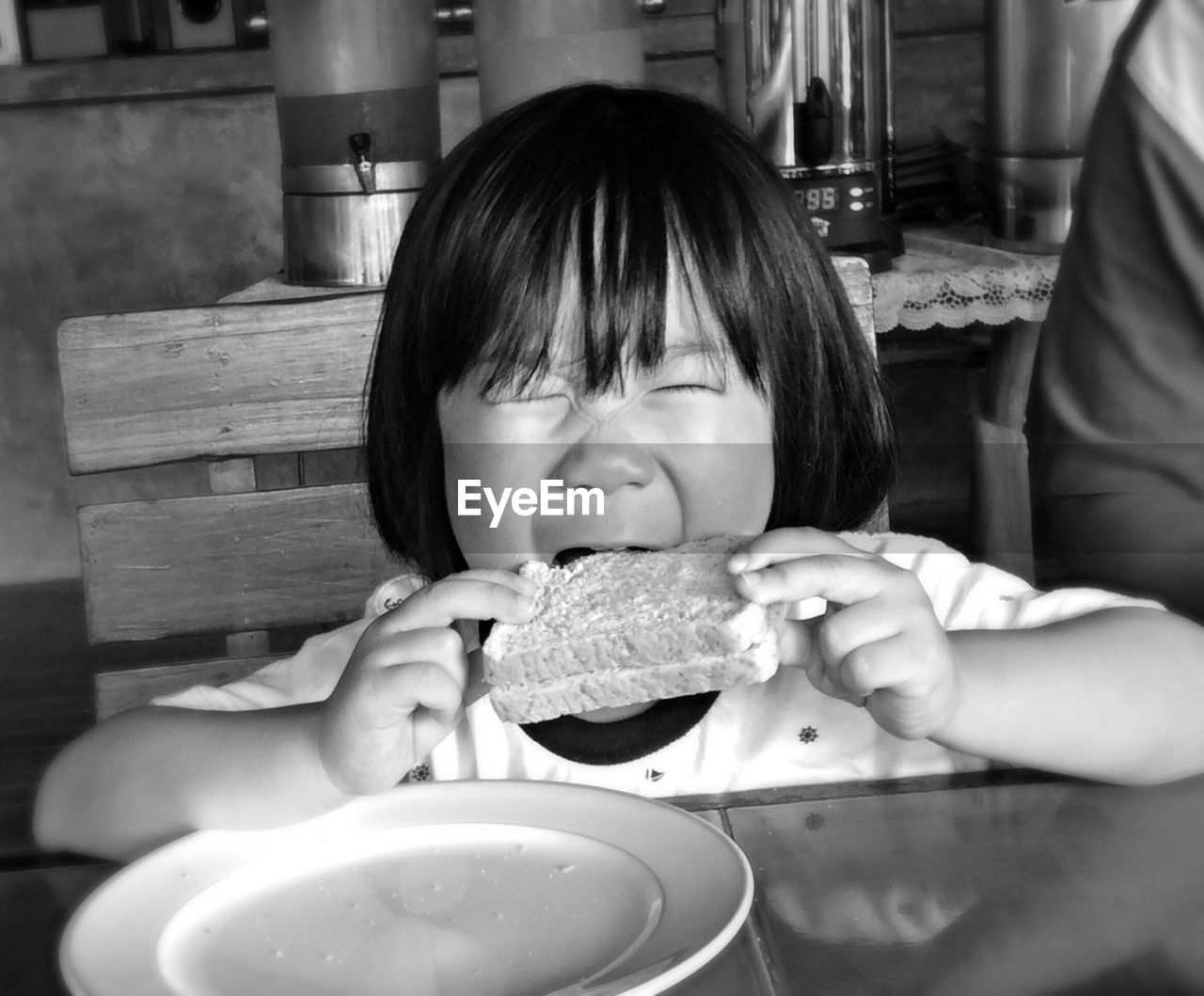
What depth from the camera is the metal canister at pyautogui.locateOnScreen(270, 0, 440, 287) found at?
5.18ft

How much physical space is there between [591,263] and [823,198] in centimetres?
101

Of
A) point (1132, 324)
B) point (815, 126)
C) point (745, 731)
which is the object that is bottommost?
point (745, 731)

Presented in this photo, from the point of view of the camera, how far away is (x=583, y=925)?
51 cm

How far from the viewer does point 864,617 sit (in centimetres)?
62

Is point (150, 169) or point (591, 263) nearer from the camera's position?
point (591, 263)

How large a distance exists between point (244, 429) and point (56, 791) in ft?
1.37

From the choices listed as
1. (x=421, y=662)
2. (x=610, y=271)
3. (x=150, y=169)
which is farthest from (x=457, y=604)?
(x=150, y=169)

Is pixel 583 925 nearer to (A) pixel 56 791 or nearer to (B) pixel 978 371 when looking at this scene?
(A) pixel 56 791

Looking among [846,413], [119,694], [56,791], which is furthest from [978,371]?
[56,791]

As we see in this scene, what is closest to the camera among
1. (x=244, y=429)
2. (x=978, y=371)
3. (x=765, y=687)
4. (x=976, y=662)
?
(x=976, y=662)

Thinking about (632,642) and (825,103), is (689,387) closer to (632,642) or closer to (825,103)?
(632,642)

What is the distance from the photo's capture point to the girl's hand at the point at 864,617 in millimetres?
609

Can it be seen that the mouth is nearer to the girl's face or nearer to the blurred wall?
the girl's face

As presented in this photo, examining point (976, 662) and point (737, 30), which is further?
point (737, 30)
